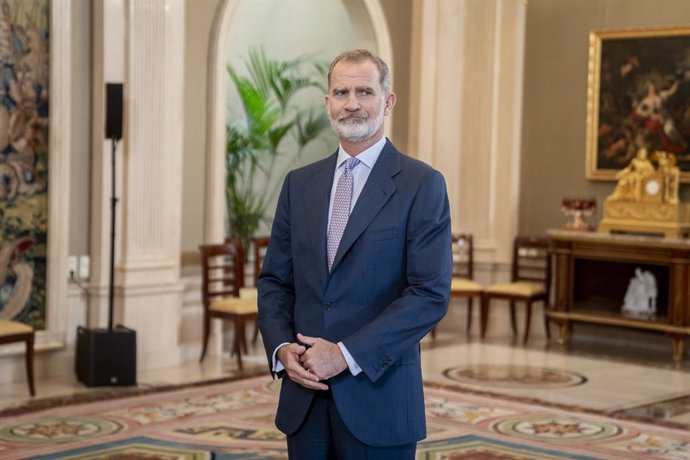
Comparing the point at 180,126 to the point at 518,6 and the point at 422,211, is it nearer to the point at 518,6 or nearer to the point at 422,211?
the point at 518,6

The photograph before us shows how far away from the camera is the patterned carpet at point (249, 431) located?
5.30m

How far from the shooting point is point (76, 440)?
544 centimetres

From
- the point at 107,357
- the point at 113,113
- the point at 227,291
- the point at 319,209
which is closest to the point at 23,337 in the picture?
the point at 107,357

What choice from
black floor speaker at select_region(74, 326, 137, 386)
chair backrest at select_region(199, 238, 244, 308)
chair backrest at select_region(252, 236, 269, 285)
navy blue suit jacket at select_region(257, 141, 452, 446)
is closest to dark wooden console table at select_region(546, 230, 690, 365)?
chair backrest at select_region(252, 236, 269, 285)

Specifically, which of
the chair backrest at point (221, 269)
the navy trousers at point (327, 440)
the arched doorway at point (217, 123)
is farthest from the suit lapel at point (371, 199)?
the arched doorway at point (217, 123)

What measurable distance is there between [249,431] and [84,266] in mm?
2268

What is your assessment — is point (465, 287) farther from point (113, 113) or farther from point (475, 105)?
point (113, 113)

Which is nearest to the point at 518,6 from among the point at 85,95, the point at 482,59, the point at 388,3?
the point at 482,59

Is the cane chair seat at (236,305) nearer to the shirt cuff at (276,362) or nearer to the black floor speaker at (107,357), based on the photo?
the black floor speaker at (107,357)

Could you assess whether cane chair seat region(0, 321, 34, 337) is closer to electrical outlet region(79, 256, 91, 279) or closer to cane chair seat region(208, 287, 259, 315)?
electrical outlet region(79, 256, 91, 279)

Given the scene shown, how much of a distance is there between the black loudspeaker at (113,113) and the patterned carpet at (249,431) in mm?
1727

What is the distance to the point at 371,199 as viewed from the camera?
8.59 ft

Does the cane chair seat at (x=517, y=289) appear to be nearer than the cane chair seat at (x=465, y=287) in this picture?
Yes

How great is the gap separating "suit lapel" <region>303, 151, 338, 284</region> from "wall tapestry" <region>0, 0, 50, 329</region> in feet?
15.1
